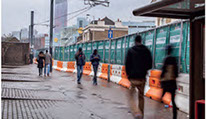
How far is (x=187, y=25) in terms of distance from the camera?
8523mm

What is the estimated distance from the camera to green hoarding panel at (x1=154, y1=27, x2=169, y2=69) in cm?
1004

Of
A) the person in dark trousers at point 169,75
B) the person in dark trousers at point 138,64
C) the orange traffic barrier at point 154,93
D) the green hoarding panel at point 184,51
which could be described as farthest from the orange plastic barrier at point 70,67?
the person in dark trousers at point 169,75

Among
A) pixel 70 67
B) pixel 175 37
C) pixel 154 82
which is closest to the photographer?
pixel 175 37

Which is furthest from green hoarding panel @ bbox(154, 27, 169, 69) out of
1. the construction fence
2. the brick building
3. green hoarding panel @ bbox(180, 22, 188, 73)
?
the brick building

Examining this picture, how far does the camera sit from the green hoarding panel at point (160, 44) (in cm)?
1004

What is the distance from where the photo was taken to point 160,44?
1052 cm

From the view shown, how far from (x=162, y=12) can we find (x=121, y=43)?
915cm

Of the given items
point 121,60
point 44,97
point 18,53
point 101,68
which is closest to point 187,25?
point 44,97

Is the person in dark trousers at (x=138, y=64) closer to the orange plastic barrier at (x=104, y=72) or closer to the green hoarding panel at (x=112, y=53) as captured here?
the green hoarding panel at (x=112, y=53)

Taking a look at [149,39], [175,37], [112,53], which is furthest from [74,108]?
[112,53]

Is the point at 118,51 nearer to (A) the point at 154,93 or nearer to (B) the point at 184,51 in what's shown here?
(A) the point at 154,93

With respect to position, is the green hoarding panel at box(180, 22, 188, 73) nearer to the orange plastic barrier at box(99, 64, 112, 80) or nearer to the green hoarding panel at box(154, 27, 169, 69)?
the green hoarding panel at box(154, 27, 169, 69)

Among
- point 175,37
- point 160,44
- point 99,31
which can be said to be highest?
point 99,31

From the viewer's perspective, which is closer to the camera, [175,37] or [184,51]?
[184,51]
